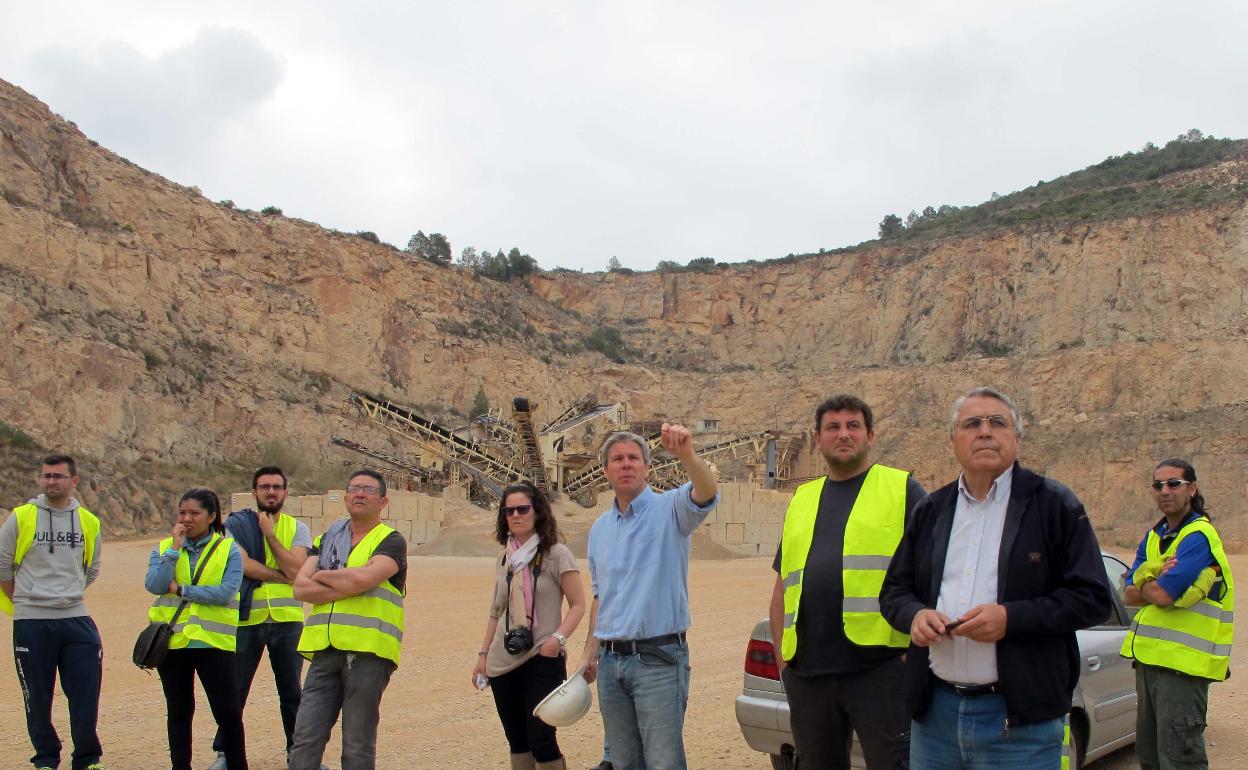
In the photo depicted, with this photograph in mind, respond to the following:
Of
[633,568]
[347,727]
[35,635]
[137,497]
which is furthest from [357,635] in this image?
[137,497]

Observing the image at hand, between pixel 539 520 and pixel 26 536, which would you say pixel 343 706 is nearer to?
pixel 539 520

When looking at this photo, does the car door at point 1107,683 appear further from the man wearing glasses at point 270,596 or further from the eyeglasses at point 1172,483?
the man wearing glasses at point 270,596

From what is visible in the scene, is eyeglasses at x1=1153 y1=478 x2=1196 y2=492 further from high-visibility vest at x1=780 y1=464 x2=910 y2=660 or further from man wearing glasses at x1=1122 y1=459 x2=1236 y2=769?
high-visibility vest at x1=780 y1=464 x2=910 y2=660

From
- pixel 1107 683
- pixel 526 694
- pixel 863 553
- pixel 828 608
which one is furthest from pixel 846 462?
pixel 1107 683

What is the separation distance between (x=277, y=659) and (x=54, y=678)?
1.23m

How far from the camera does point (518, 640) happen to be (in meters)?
4.97

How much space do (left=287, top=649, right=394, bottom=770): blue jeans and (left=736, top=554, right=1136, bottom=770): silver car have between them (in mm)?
1925

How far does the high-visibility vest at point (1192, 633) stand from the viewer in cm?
494

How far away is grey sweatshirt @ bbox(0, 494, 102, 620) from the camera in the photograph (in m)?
5.95

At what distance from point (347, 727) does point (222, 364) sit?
34.2m

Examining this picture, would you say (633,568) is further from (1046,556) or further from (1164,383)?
(1164,383)

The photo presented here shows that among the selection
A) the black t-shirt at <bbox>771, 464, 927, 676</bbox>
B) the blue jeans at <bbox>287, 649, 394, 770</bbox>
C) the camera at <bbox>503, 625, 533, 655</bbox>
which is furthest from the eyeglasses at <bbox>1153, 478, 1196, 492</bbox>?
the blue jeans at <bbox>287, 649, 394, 770</bbox>

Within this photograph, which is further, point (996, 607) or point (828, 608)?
point (828, 608)

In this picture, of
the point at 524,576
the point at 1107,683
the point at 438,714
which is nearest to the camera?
the point at 524,576
